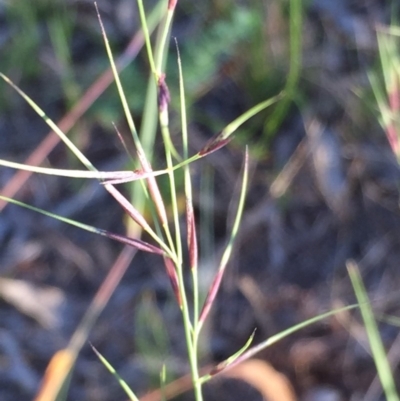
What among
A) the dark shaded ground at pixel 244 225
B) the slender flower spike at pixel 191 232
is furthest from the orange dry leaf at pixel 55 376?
the slender flower spike at pixel 191 232

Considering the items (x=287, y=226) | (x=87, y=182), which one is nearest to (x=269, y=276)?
(x=287, y=226)

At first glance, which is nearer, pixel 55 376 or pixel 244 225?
pixel 55 376

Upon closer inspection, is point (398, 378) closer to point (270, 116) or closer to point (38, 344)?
point (270, 116)

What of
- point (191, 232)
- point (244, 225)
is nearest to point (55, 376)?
point (244, 225)

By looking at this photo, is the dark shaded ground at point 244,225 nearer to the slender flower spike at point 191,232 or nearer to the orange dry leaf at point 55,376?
the orange dry leaf at point 55,376

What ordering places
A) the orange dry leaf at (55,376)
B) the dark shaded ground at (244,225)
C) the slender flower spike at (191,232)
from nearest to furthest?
the slender flower spike at (191,232) → the orange dry leaf at (55,376) → the dark shaded ground at (244,225)

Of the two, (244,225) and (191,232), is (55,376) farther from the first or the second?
(191,232)

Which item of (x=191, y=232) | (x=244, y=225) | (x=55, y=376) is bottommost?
(x=55, y=376)

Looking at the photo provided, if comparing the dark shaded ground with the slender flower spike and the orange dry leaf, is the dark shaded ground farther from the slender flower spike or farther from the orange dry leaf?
the slender flower spike
